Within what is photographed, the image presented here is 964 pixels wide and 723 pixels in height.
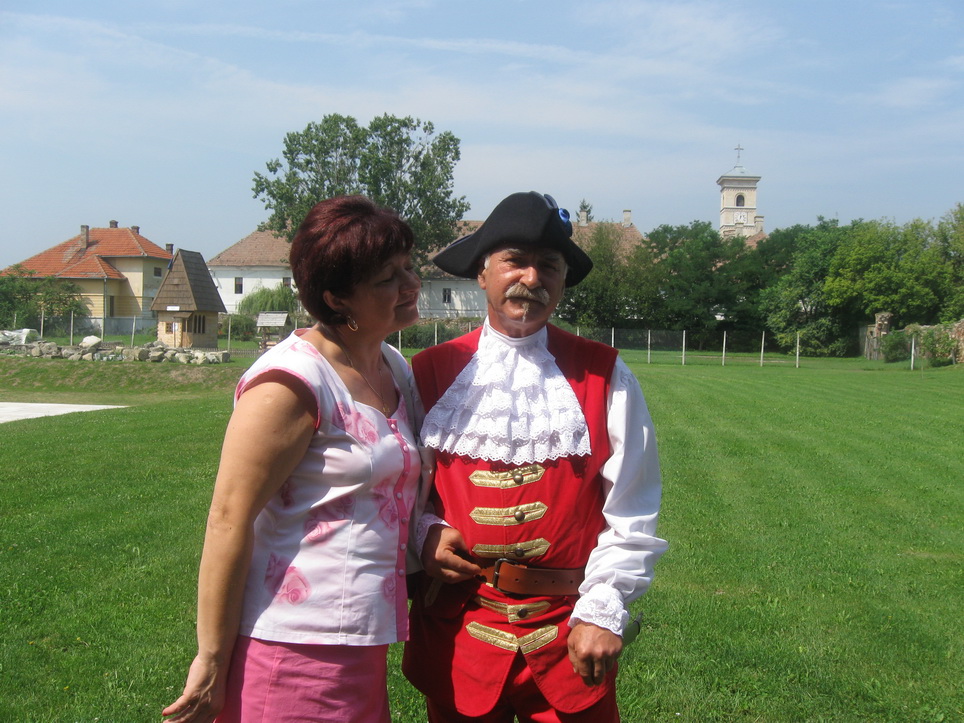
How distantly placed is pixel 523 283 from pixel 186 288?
29.8m

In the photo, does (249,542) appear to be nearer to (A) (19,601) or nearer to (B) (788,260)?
(A) (19,601)

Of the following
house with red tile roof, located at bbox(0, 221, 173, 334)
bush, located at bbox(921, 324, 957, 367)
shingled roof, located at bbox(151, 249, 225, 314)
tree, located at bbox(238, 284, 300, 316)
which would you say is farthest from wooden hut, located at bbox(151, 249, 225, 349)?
bush, located at bbox(921, 324, 957, 367)

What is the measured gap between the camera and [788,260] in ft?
159

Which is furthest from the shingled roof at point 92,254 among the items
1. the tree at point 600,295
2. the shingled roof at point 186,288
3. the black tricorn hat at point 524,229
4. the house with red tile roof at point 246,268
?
the black tricorn hat at point 524,229

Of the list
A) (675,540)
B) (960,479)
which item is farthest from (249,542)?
(960,479)

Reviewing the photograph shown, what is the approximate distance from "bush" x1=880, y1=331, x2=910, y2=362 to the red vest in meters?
31.6

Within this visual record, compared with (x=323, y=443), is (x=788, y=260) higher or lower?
higher

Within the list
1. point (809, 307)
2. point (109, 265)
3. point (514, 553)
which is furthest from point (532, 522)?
point (109, 265)

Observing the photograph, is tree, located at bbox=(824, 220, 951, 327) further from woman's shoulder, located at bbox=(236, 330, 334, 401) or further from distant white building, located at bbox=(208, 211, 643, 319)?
woman's shoulder, located at bbox=(236, 330, 334, 401)

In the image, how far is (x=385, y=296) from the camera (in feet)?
6.60

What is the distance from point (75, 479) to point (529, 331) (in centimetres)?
671

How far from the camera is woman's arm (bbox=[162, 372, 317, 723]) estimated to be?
70.1 inches

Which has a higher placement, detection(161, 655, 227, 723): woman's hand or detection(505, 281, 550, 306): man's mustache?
detection(505, 281, 550, 306): man's mustache

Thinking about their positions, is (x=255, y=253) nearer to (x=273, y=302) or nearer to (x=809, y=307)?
(x=273, y=302)
